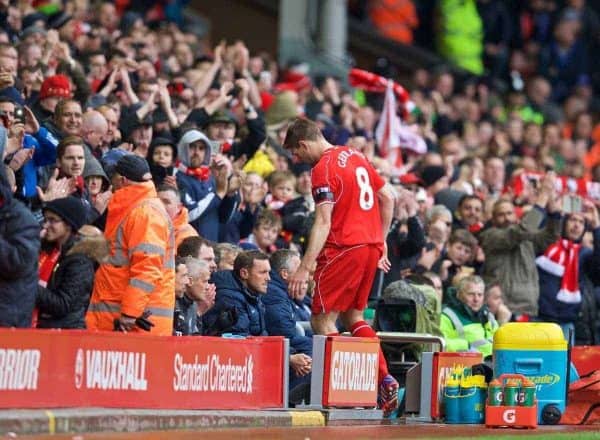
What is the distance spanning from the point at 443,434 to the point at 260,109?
901 cm

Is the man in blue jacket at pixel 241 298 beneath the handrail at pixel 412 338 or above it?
above

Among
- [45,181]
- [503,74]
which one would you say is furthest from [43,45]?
[503,74]

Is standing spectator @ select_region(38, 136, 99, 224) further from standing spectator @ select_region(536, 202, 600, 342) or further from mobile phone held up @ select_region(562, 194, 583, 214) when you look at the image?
mobile phone held up @ select_region(562, 194, 583, 214)

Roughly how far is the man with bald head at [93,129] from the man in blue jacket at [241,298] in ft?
6.73

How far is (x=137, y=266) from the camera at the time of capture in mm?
12297

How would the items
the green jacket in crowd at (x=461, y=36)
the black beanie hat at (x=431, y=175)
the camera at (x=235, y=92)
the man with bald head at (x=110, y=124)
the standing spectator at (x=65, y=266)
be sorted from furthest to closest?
the green jacket in crowd at (x=461, y=36)
the black beanie hat at (x=431, y=175)
the camera at (x=235, y=92)
the man with bald head at (x=110, y=124)
the standing spectator at (x=65, y=266)

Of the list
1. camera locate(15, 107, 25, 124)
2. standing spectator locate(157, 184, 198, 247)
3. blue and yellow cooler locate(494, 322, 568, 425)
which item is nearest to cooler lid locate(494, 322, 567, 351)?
blue and yellow cooler locate(494, 322, 568, 425)

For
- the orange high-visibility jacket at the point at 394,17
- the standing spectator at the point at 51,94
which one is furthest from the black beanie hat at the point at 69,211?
the orange high-visibility jacket at the point at 394,17

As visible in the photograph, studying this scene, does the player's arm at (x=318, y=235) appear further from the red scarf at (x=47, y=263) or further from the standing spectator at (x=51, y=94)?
the standing spectator at (x=51, y=94)

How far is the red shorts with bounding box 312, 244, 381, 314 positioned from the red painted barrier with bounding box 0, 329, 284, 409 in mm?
745

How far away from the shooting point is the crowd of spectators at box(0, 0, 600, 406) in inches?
492

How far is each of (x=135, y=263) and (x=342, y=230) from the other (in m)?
2.02

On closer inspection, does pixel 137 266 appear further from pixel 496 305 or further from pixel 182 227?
pixel 496 305

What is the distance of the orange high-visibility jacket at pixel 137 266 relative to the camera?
1227cm
